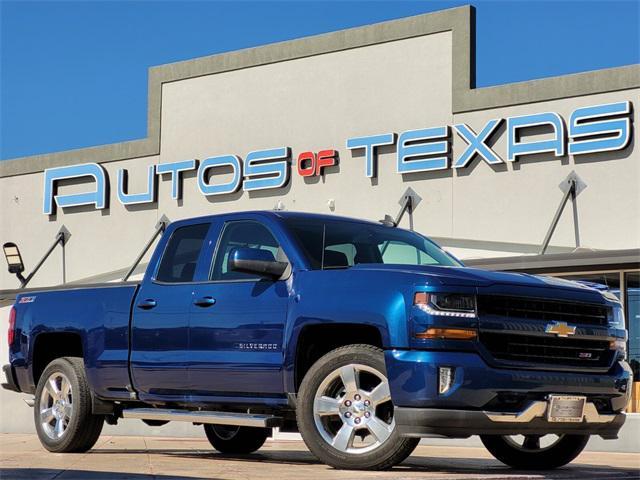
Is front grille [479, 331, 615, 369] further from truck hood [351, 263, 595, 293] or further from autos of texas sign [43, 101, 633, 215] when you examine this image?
autos of texas sign [43, 101, 633, 215]

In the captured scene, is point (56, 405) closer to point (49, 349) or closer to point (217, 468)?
point (49, 349)

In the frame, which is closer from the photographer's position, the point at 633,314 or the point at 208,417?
the point at 208,417

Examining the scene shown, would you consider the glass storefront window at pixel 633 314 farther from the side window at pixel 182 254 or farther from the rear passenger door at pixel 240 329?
the rear passenger door at pixel 240 329

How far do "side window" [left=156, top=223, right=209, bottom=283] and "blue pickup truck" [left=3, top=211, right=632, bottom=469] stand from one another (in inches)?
0.7

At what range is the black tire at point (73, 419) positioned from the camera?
1016 cm

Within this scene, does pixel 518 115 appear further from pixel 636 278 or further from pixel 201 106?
pixel 201 106

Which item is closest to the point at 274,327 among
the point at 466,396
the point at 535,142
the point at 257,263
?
the point at 257,263

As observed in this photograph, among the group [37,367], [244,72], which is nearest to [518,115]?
[244,72]

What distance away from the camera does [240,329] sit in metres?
8.67

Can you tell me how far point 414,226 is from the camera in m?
24.4

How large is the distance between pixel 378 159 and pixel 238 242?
16.1 meters

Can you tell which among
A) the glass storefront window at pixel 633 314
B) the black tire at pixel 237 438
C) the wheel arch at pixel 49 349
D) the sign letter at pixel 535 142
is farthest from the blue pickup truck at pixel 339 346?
the sign letter at pixel 535 142

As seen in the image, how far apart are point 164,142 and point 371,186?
695 centimetres

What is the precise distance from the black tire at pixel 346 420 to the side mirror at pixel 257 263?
808mm
